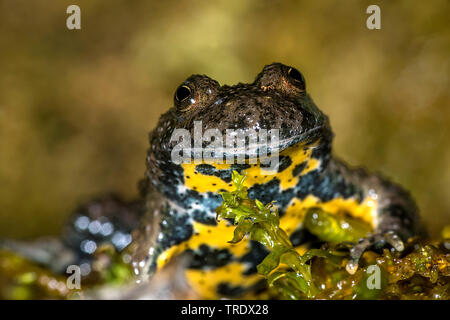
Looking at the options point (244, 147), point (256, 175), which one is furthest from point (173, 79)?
point (244, 147)

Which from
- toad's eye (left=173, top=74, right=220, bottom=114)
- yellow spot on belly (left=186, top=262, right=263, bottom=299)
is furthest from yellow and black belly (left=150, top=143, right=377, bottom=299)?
toad's eye (left=173, top=74, right=220, bottom=114)

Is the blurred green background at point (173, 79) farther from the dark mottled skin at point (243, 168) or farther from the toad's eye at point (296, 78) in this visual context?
the toad's eye at point (296, 78)

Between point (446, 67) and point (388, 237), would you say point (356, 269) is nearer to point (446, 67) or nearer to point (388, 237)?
point (388, 237)

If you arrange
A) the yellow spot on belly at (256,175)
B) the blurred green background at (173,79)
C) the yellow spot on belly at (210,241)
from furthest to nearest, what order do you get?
the blurred green background at (173,79) < the yellow spot on belly at (210,241) < the yellow spot on belly at (256,175)

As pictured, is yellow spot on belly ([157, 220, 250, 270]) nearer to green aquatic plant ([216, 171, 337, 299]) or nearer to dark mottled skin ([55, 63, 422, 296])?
dark mottled skin ([55, 63, 422, 296])

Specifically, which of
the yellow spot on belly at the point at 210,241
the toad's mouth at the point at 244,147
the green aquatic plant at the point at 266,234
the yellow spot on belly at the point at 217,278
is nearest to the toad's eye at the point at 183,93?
the toad's mouth at the point at 244,147

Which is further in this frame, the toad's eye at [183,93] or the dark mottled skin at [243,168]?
the toad's eye at [183,93]
